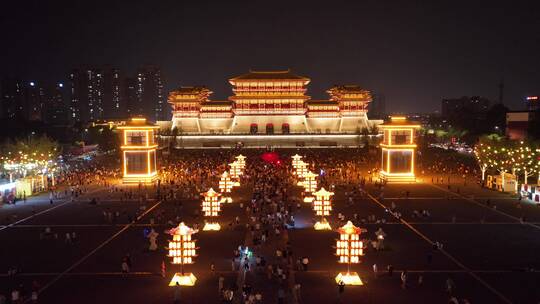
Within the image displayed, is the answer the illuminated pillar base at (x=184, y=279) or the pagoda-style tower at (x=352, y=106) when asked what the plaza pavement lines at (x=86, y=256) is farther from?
the pagoda-style tower at (x=352, y=106)

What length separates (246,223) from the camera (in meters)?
35.0

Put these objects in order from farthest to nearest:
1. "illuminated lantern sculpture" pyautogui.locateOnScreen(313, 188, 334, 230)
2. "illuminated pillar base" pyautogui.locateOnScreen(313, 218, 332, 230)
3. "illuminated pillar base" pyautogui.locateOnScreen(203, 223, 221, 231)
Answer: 1. "illuminated pillar base" pyautogui.locateOnScreen(203, 223, 221, 231)
2. "illuminated lantern sculpture" pyautogui.locateOnScreen(313, 188, 334, 230)
3. "illuminated pillar base" pyautogui.locateOnScreen(313, 218, 332, 230)

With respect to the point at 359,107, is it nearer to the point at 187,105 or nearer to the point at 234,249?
the point at 187,105

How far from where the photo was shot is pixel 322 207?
34719mm

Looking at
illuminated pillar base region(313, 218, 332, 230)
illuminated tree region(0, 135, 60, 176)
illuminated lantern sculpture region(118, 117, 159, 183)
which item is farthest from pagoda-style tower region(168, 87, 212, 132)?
illuminated pillar base region(313, 218, 332, 230)

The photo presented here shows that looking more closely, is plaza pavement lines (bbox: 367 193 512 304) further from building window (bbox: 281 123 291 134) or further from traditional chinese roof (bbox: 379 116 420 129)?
building window (bbox: 281 123 291 134)

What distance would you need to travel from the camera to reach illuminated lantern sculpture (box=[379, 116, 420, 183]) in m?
56.8

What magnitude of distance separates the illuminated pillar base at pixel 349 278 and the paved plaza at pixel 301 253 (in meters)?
0.41

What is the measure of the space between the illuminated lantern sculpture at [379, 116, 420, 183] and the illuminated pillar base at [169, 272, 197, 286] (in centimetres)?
3774

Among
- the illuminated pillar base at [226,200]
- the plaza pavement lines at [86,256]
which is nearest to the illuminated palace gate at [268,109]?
the illuminated pillar base at [226,200]

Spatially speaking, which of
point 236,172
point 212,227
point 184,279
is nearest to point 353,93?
point 236,172

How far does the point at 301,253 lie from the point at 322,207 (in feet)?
26.1

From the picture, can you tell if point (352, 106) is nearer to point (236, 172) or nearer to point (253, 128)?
point (253, 128)

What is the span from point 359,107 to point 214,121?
1064 inches
